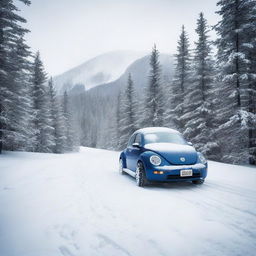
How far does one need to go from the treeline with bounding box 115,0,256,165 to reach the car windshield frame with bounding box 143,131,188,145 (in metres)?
9.03

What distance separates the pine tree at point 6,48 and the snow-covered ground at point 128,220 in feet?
38.1

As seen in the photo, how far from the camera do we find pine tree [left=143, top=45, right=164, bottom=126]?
30.1 metres

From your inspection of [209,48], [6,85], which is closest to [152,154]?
[6,85]

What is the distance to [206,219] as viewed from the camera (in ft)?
12.2

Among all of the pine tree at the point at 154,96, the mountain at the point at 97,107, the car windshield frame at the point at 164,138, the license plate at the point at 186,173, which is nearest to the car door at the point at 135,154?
the car windshield frame at the point at 164,138

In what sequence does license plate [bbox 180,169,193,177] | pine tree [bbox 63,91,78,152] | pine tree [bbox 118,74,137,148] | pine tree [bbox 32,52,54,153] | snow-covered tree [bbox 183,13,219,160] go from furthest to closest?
pine tree [bbox 63,91,78,152], pine tree [bbox 118,74,137,148], pine tree [bbox 32,52,54,153], snow-covered tree [bbox 183,13,219,160], license plate [bbox 180,169,193,177]

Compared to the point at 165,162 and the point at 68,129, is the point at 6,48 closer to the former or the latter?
the point at 165,162

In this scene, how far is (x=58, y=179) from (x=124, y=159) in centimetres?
258

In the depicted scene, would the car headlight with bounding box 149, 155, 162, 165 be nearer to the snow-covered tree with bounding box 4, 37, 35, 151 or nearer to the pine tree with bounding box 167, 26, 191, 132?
the snow-covered tree with bounding box 4, 37, 35, 151

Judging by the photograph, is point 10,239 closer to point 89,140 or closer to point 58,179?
point 58,179

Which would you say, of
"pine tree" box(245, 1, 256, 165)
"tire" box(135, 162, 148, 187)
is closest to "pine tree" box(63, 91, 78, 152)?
"pine tree" box(245, 1, 256, 165)

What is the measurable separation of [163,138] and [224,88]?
1228 cm

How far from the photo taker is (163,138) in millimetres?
7297

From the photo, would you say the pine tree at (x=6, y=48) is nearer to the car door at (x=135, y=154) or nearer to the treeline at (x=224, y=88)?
the car door at (x=135, y=154)
